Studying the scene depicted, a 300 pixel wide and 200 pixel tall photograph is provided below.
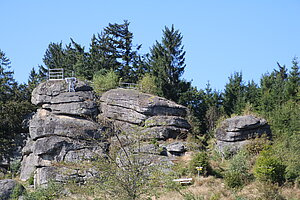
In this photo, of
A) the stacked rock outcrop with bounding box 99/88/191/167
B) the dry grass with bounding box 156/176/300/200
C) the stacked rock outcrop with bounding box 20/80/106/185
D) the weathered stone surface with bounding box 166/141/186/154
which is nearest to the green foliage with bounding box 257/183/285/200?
the dry grass with bounding box 156/176/300/200

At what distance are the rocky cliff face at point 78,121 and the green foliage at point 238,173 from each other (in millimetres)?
4240

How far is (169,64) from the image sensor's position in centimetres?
3728

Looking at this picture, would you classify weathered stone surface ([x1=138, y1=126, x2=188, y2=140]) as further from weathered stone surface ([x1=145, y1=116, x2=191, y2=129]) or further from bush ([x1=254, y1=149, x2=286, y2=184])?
bush ([x1=254, y1=149, x2=286, y2=184])

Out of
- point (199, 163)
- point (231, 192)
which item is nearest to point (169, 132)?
point (199, 163)

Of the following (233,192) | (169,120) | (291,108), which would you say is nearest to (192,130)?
(169,120)

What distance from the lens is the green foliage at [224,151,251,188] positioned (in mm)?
24312

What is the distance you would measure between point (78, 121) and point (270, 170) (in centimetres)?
1413

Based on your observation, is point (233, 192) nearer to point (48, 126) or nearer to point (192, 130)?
point (192, 130)

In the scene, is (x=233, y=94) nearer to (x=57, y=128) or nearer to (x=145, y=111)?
(x=145, y=111)

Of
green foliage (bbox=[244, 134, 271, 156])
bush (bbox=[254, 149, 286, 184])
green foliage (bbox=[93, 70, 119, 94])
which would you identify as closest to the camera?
bush (bbox=[254, 149, 286, 184])

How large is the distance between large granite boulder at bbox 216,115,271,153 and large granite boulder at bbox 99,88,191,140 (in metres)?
3.17

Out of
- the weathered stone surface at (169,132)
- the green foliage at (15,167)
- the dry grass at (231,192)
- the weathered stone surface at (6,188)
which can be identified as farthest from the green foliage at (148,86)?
the weathered stone surface at (6,188)

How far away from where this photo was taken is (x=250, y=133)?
29.1 meters

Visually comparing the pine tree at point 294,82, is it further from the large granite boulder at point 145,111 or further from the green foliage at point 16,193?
the green foliage at point 16,193
